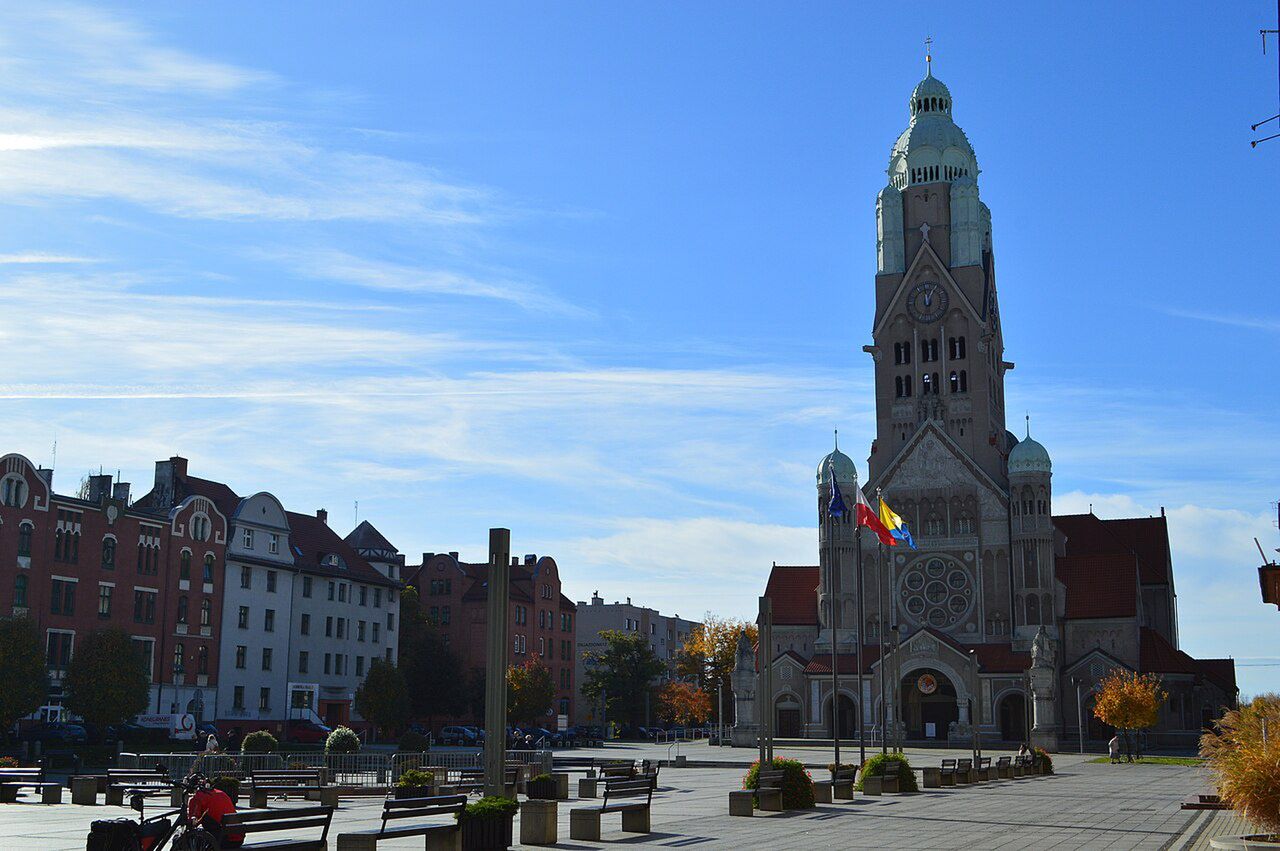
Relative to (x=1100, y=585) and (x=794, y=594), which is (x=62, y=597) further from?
(x=1100, y=585)

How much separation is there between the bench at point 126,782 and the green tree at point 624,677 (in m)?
79.8

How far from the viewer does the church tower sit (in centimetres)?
9938

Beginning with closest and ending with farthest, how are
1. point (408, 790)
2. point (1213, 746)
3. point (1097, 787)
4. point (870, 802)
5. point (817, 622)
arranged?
1. point (1213, 746)
2. point (408, 790)
3. point (870, 802)
4. point (1097, 787)
5. point (817, 622)

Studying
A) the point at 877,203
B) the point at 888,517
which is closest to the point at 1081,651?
the point at 877,203

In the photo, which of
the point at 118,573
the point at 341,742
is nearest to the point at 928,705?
the point at 118,573

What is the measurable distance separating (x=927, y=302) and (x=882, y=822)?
79.6 meters

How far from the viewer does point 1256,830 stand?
70.2ft

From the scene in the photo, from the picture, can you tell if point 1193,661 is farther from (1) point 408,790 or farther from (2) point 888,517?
(1) point 408,790

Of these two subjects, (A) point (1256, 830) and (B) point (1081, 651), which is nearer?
(A) point (1256, 830)

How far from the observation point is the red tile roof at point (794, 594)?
331ft

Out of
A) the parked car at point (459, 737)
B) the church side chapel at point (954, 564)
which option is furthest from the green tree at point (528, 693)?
the church side chapel at point (954, 564)

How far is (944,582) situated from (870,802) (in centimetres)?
6396

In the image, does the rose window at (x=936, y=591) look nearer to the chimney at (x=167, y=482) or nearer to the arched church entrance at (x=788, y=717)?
the arched church entrance at (x=788, y=717)

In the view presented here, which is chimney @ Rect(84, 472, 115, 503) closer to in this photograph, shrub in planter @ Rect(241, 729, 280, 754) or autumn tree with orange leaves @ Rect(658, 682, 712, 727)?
shrub in planter @ Rect(241, 729, 280, 754)
